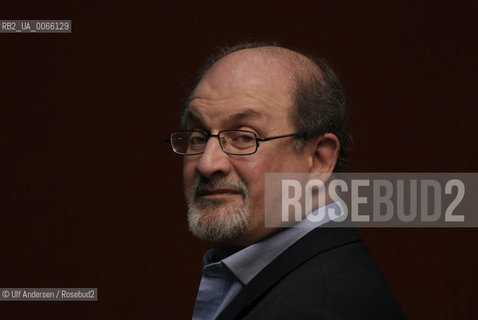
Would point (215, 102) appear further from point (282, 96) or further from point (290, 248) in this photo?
point (290, 248)

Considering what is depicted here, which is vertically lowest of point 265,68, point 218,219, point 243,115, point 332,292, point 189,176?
point 332,292

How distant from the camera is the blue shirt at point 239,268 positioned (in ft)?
5.80

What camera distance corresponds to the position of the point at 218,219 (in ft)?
5.94

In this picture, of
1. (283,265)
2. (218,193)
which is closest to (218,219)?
(218,193)

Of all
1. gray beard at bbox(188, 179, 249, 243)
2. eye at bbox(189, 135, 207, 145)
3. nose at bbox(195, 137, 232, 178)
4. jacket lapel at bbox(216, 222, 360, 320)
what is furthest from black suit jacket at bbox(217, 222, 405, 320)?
eye at bbox(189, 135, 207, 145)

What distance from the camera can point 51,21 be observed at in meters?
3.02

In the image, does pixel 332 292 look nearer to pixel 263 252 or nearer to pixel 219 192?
pixel 263 252

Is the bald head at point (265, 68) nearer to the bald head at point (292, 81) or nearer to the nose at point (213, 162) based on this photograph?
the bald head at point (292, 81)

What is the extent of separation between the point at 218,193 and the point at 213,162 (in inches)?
3.0

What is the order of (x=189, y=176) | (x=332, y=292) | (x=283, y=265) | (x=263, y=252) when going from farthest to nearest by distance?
(x=189, y=176), (x=263, y=252), (x=283, y=265), (x=332, y=292)

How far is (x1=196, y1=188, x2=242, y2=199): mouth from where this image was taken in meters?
1.80

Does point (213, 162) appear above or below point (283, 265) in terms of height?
above

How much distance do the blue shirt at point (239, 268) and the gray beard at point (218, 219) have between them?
0.06m

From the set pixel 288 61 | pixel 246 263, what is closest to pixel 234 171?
pixel 246 263
